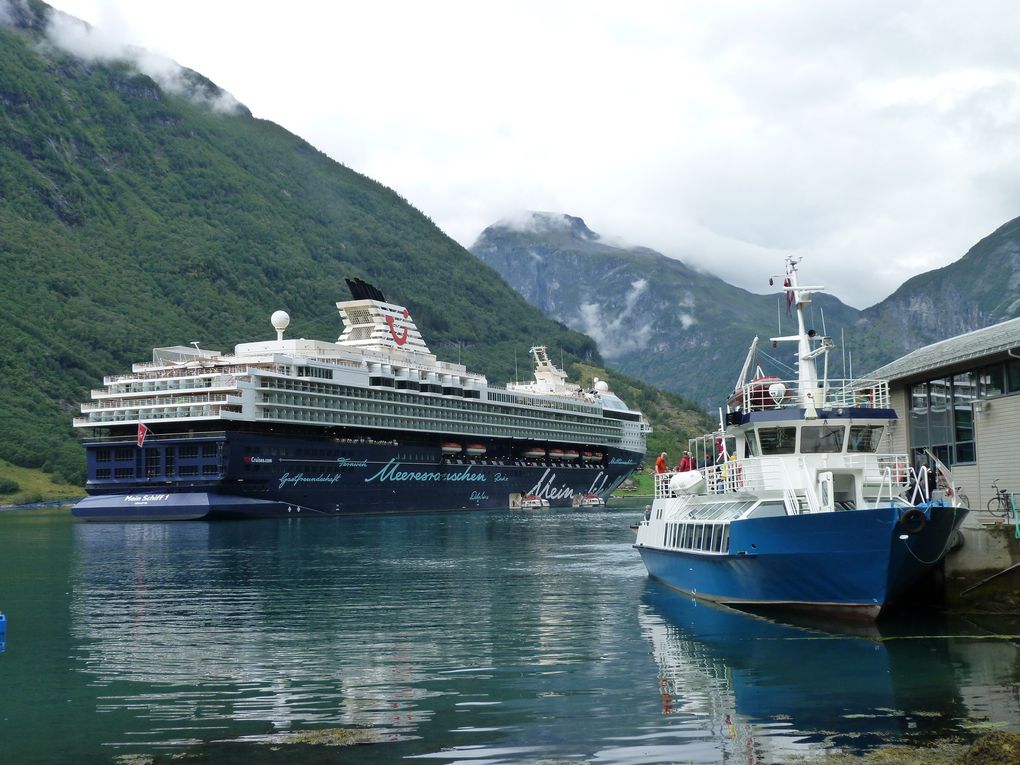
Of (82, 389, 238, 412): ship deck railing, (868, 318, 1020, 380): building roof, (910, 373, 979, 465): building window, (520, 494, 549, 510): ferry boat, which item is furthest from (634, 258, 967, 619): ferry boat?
(520, 494, 549, 510): ferry boat

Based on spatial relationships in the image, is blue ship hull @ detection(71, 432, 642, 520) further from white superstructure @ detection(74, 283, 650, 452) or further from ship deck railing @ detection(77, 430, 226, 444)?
white superstructure @ detection(74, 283, 650, 452)

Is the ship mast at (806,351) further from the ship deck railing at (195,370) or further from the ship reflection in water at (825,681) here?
the ship deck railing at (195,370)

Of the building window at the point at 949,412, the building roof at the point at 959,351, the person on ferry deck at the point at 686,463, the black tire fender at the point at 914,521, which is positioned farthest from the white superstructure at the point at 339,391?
the black tire fender at the point at 914,521

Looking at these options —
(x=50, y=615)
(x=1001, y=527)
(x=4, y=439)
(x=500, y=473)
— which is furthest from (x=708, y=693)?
(x=4, y=439)

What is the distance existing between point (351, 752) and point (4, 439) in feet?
630

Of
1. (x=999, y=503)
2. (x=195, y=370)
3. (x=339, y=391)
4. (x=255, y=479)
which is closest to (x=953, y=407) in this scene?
(x=999, y=503)

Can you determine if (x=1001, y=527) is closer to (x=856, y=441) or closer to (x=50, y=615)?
(x=856, y=441)

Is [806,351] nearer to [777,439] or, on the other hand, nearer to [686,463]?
[777,439]

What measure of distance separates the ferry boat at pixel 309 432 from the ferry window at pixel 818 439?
309 feet

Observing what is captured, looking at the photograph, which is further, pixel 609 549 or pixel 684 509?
pixel 609 549

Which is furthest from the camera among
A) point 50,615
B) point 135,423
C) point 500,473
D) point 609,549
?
point 500,473

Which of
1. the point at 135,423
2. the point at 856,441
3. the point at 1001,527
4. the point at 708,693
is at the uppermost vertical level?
the point at 135,423

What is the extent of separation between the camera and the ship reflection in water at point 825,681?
2145 centimetres

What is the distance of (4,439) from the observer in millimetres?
193500
